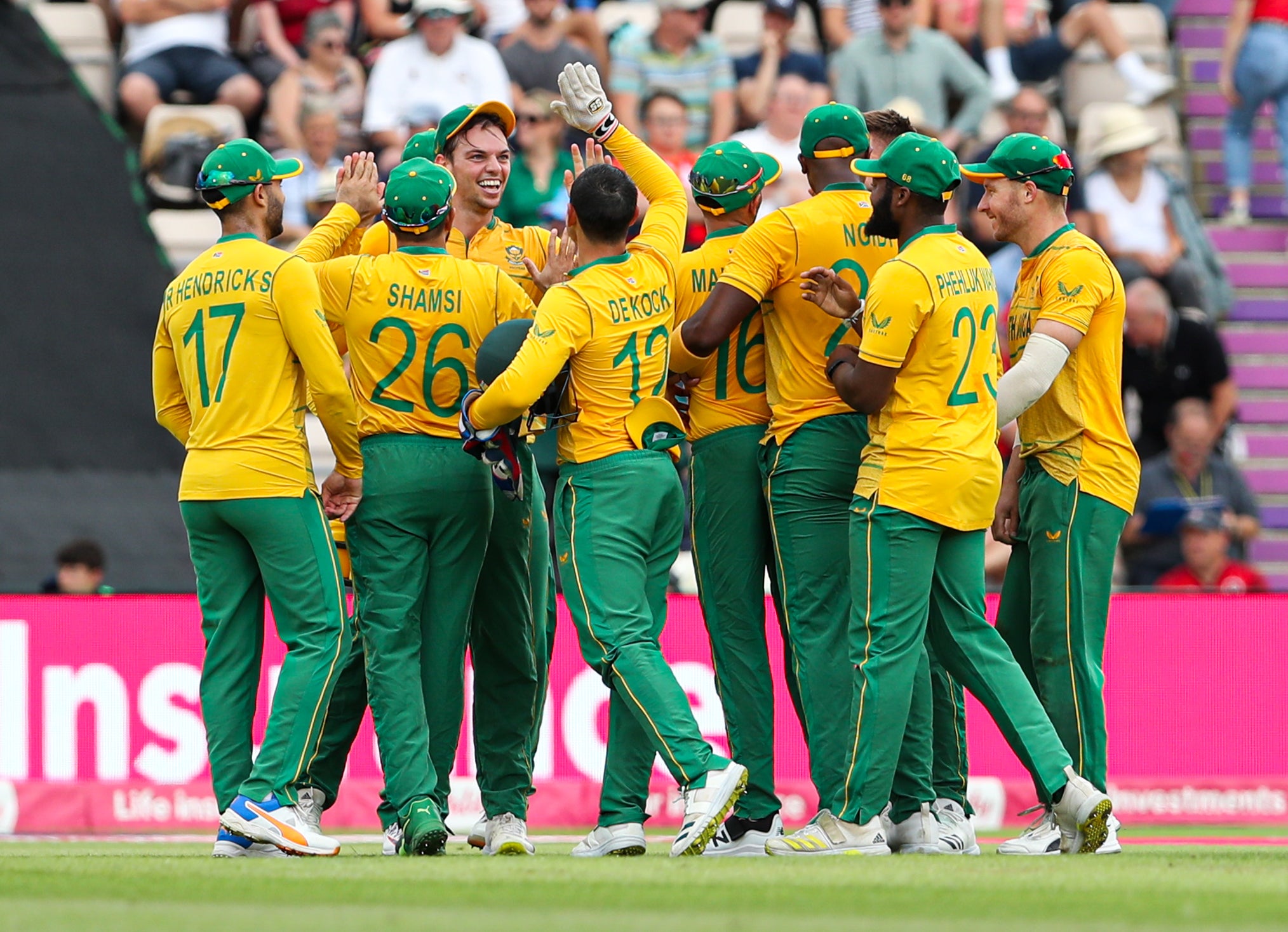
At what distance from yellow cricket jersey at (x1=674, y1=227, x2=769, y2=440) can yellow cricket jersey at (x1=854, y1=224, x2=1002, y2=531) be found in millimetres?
752

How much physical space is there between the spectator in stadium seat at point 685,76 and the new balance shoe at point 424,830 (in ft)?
28.3

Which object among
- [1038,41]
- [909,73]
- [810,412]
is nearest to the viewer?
[810,412]

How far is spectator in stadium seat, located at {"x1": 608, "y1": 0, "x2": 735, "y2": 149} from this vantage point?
15023 mm

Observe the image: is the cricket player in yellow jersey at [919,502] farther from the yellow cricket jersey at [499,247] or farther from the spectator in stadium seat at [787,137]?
the spectator in stadium seat at [787,137]

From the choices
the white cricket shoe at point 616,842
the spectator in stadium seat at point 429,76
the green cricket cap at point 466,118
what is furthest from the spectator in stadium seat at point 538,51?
the white cricket shoe at point 616,842

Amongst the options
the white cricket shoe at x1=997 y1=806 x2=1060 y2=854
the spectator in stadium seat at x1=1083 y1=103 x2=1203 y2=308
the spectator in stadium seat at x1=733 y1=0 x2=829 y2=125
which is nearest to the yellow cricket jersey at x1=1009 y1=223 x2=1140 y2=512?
the white cricket shoe at x1=997 y1=806 x2=1060 y2=854

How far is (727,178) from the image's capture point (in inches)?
306

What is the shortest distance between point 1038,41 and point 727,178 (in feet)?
30.2

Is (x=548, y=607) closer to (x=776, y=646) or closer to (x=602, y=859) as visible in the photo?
(x=602, y=859)

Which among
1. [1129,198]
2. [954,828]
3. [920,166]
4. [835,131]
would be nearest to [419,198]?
[835,131]

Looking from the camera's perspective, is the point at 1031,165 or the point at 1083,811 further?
the point at 1031,165

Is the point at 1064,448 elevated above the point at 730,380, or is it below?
below

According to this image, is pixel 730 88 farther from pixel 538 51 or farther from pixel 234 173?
pixel 234 173

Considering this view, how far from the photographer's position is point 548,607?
27.2 feet
